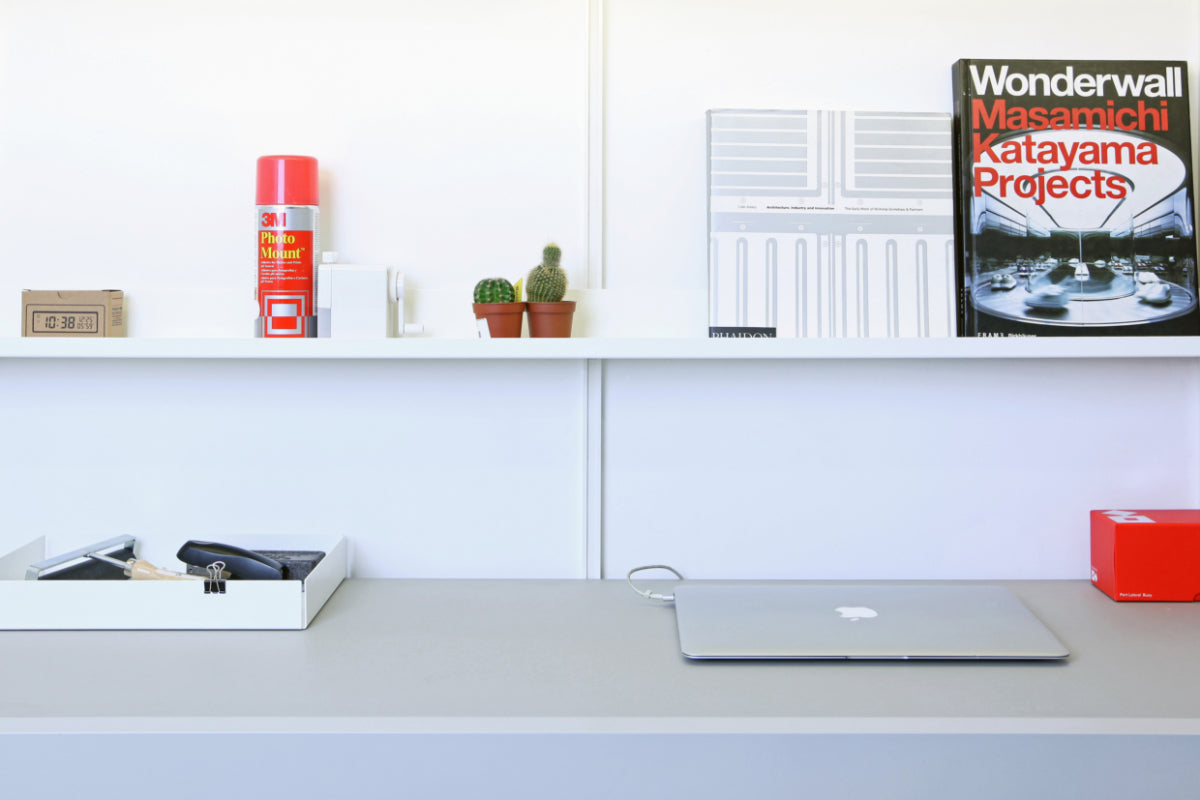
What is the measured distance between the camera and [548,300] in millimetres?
1270

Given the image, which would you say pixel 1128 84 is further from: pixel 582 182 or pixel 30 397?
pixel 30 397

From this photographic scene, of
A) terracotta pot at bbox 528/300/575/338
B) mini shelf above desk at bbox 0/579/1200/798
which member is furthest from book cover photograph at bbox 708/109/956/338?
mini shelf above desk at bbox 0/579/1200/798

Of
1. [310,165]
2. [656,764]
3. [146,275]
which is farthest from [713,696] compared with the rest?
[146,275]

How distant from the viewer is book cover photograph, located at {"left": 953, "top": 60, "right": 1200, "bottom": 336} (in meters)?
1.33

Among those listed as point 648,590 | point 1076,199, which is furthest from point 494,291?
point 1076,199

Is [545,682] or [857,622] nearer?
[545,682]

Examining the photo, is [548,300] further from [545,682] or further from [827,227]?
[545,682]

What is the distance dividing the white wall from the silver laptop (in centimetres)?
15

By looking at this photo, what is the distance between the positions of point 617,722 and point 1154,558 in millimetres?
824

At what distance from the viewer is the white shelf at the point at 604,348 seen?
1207 millimetres

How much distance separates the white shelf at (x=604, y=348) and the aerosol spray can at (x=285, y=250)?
0.07 meters

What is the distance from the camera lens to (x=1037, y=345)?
1233 mm

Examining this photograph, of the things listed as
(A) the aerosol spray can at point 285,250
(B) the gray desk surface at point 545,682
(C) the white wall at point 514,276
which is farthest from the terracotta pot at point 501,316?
(B) the gray desk surface at point 545,682

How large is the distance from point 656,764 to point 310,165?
2.95 ft
